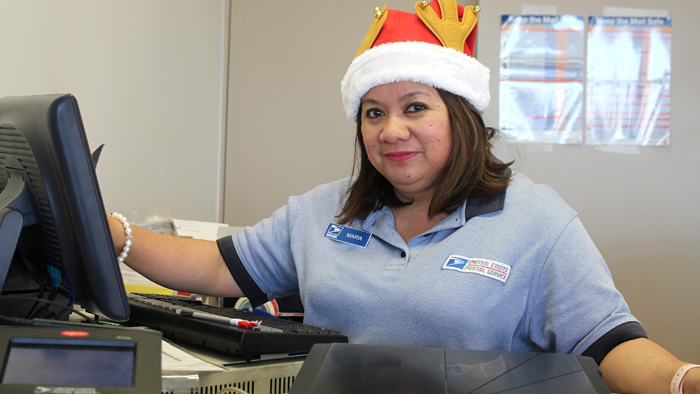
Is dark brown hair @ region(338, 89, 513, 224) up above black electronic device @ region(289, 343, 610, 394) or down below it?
above

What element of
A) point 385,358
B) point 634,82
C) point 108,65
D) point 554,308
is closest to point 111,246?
point 385,358

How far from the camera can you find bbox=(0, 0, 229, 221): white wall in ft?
4.72

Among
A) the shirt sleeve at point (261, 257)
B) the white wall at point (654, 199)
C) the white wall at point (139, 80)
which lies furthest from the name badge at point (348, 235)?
the white wall at point (654, 199)

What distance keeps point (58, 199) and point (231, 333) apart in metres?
0.25

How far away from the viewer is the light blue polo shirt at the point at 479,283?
A: 0.90 m

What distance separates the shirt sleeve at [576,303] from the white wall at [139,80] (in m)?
1.30

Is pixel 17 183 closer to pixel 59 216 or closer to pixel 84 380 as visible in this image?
pixel 59 216

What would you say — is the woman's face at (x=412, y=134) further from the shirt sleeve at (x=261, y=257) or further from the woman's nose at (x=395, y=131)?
the shirt sleeve at (x=261, y=257)

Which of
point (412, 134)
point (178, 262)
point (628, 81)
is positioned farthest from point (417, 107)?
point (628, 81)

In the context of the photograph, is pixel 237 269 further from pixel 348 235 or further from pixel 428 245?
pixel 428 245

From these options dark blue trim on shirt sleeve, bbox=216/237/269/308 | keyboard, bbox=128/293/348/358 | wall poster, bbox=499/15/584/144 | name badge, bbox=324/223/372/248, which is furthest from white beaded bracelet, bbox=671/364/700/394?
wall poster, bbox=499/15/584/144

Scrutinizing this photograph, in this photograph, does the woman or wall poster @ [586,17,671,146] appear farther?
wall poster @ [586,17,671,146]

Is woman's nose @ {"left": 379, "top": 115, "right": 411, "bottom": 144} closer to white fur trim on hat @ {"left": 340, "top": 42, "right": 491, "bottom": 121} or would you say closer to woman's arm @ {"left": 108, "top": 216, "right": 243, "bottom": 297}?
white fur trim on hat @ {"left": 340, "top": 42, "right": 491, "bottom": 121}

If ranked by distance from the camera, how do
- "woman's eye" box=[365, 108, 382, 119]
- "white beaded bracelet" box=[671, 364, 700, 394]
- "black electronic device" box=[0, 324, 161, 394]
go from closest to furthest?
"black electronic device" box=[0, 324, 161, 394]
"white beaded bracelet" box=[671, 364, 700, 394]
"woman's eye" box=[365, 108, 382, 119]
